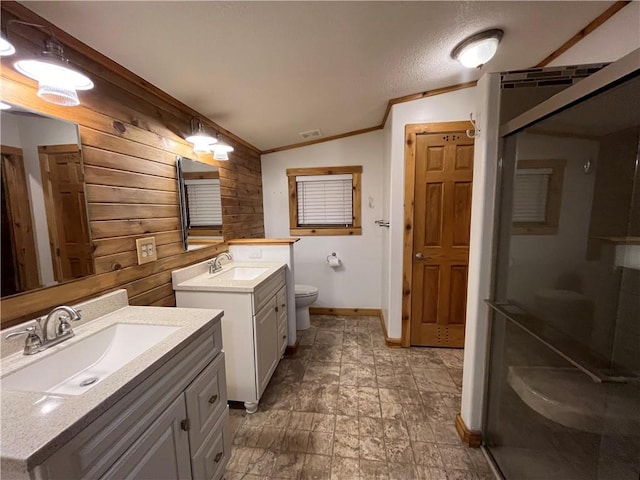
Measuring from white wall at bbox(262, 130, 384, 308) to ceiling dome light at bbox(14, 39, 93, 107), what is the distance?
2.43 m

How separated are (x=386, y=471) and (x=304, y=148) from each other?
3.06m

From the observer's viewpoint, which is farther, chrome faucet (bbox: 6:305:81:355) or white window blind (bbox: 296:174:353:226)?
white window blind (bbox: 296:174:353:226)

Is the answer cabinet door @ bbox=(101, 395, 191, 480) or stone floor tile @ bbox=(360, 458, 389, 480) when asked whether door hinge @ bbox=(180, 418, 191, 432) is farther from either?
stone floor tile @ bbox=(360, 458, 389, 480)

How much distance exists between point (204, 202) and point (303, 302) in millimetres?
1411

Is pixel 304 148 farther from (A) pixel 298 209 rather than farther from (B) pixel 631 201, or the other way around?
(B) pixel 631 201

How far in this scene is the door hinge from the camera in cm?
104

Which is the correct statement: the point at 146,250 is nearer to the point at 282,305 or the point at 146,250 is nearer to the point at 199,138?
the point at 199,138

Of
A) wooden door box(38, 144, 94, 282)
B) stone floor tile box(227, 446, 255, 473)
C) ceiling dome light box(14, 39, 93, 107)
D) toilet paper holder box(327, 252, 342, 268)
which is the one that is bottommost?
stone floor tile box(227, 446, 255, 473)

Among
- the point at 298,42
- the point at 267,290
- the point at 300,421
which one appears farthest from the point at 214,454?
the point at 298,42

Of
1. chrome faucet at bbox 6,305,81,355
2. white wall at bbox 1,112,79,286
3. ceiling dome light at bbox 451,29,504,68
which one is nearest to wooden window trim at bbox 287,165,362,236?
ceiling dome light at bbox 451,29,504,68

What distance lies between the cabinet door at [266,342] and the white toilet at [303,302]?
707mm

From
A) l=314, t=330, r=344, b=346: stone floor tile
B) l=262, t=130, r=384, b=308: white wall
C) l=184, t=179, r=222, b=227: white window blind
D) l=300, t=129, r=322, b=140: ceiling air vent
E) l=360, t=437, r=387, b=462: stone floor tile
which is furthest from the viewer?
l=262, t=130, r=384, b=308: white wall

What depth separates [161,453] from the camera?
93 centimetres

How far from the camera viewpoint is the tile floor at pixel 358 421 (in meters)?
1.44
